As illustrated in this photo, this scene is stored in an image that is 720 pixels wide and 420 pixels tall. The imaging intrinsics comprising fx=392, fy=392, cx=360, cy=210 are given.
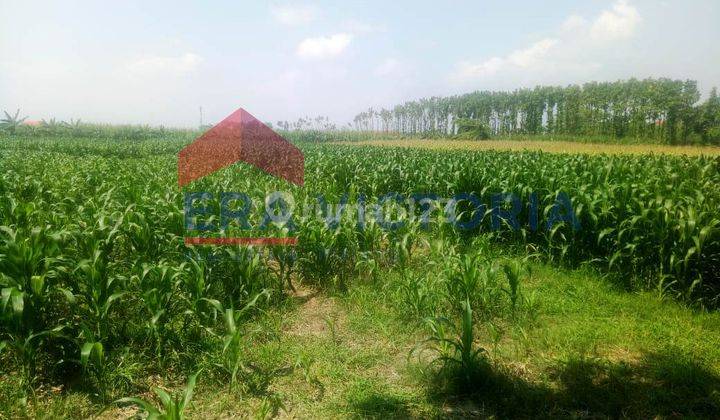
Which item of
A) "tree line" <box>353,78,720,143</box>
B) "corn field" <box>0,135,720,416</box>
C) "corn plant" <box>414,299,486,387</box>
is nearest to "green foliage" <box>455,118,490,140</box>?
"tree line" <box>353,78,720,143</box>

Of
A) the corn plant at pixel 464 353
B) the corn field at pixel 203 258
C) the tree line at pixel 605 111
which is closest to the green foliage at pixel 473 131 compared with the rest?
the tree line at pixel 605 111

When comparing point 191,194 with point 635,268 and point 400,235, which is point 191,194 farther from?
point 635,268

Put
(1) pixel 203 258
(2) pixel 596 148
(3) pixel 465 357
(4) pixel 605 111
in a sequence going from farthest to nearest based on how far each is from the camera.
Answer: (4) pixel 605 111, (2) pixel 596 148, (1) pixel 203 258, (3) pixel 465 357

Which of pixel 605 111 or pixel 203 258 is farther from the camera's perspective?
pixel 605 111

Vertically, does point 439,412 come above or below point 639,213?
below

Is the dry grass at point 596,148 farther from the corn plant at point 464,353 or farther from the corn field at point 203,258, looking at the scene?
the corn plant at point 464,353

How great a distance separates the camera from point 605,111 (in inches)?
1933

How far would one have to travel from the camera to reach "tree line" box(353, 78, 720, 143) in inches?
1597

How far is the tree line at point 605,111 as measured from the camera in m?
40.6

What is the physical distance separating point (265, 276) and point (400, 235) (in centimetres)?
212

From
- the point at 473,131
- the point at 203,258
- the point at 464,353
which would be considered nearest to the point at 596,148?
the point at 473,131

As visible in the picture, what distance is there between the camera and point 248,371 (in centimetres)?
320

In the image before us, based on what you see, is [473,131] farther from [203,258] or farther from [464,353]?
[464,353]

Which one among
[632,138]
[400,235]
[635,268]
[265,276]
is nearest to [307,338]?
[265,276]
